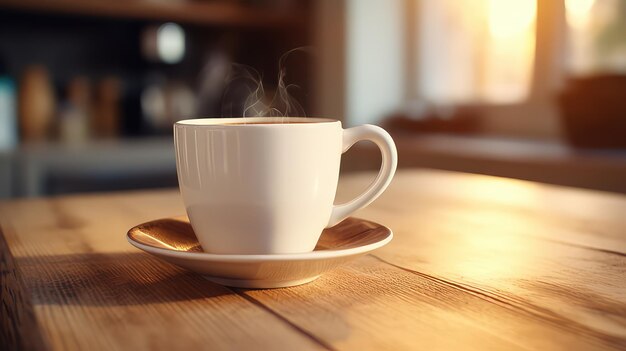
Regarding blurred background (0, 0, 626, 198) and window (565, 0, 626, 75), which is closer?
window (565, 0, 626, 75)

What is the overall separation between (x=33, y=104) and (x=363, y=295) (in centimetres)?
217

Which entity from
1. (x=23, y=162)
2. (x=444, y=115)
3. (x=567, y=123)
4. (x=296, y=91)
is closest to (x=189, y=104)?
(x=296, y=91)

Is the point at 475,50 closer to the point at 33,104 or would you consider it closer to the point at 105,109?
the point at 105,109

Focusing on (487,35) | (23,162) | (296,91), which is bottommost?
(23,162)

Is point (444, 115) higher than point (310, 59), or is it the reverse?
point (310, 59)

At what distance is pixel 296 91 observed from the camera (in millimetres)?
2877

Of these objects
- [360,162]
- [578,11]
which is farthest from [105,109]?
[578,11]

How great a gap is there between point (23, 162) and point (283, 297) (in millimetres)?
1836

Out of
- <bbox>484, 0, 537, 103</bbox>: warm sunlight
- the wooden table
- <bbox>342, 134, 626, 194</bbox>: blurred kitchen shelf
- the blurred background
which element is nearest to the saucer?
the wooden table

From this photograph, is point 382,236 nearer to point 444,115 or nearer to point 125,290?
point 125,290

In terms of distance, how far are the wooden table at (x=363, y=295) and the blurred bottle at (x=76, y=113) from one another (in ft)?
5.50

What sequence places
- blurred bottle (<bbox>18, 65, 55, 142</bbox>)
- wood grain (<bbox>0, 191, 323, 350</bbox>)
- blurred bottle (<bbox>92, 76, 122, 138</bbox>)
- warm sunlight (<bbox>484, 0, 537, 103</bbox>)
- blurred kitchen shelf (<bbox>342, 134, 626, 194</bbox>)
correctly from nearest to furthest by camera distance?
wood grain (<bbox>0, 191, 323, 350</bbox>) < blurred kitchen shelf (<bbox>342, 134, 626, 194</bbox>) < warm sunlight (<bbox>484, 0, 537, 103</bbox>) < blurred bottle (<bbox>18, 65, 55, 142</bbox>) < blurred bottle (<bbox>92, 76, 122, 138</bbox>)

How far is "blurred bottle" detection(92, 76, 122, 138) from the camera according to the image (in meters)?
2.54

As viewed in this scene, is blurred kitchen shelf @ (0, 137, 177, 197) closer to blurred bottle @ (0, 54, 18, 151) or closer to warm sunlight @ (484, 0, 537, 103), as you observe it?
blurred bottle @ (0, 54, 18, 151)
